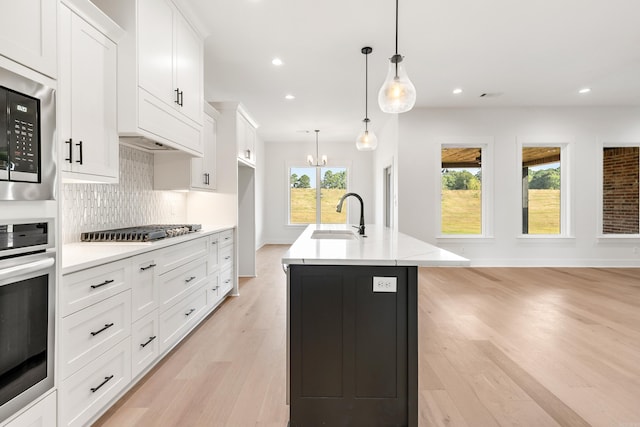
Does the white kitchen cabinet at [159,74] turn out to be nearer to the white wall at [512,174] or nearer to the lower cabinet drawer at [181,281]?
the lower cabinet drawer at [181,281]

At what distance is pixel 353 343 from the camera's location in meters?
1.57

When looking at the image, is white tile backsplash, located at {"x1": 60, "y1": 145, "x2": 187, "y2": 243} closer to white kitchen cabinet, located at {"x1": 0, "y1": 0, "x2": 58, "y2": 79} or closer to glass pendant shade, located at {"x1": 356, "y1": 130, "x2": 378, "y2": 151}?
white kitchen cabinet, located at {"x1": 0, "y1": 0, "x2": 58, "y2": 79}

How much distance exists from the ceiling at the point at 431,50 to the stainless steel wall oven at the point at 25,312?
7.70 ft

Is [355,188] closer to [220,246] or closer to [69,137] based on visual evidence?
[220,246]

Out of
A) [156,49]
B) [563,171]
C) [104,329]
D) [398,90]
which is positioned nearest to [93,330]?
[104,329]

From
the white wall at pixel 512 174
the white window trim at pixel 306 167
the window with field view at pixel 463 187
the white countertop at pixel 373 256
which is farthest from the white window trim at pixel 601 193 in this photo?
the white countertop at pixel 373 256

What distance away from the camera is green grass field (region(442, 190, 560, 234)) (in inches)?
226

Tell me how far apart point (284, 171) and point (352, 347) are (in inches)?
287

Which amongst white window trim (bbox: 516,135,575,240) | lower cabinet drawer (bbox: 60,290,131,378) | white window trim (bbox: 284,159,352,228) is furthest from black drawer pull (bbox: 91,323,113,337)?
white window trim (bbox: 284,159,352,228)

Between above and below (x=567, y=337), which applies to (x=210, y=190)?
above

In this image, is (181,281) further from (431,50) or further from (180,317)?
(431,50)

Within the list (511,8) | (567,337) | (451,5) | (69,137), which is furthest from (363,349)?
(511,8)

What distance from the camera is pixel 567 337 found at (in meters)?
2.70

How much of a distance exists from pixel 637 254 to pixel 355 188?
5.69 metres
